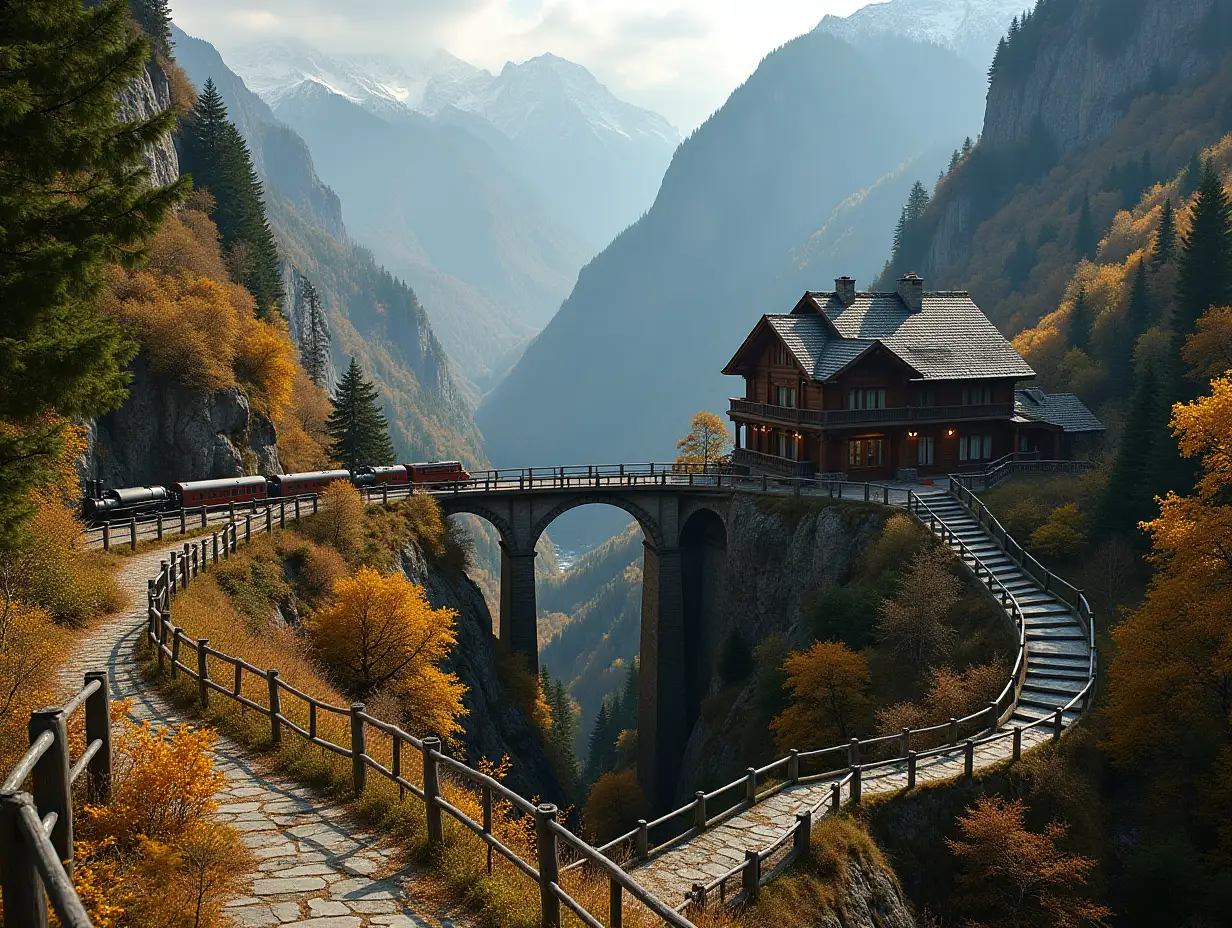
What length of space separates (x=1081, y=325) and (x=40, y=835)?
289ft

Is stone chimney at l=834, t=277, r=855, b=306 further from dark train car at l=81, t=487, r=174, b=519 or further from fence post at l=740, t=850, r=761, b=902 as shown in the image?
fence post at l=740, t=850, r=761, b=902

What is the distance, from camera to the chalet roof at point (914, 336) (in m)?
52.7

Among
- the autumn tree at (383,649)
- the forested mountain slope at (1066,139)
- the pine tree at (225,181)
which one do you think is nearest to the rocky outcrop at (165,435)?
the pine tree at (225,181)

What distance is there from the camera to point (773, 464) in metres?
55.8

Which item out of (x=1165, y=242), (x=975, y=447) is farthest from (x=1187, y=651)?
(x=1165, y=242)

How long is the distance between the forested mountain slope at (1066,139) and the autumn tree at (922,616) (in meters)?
84.7

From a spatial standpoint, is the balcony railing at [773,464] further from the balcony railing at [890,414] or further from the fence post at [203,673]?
the fence post at [203,673]

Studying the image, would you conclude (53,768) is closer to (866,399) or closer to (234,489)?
(234,489)

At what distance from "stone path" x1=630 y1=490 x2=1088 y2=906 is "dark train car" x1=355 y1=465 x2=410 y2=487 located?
34951 millimetres

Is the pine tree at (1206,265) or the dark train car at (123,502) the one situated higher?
the pine tree at (1206,265)

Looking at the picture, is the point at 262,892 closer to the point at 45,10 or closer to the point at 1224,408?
the point at 45,10

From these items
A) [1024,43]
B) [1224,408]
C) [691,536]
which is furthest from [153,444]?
[1024,43]

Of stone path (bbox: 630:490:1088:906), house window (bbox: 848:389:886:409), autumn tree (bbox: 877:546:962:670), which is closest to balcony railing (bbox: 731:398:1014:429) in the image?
house window (bbox: 848:389:886:409)

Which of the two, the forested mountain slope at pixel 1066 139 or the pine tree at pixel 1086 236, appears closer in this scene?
the pine tree at pixel 1086 236
